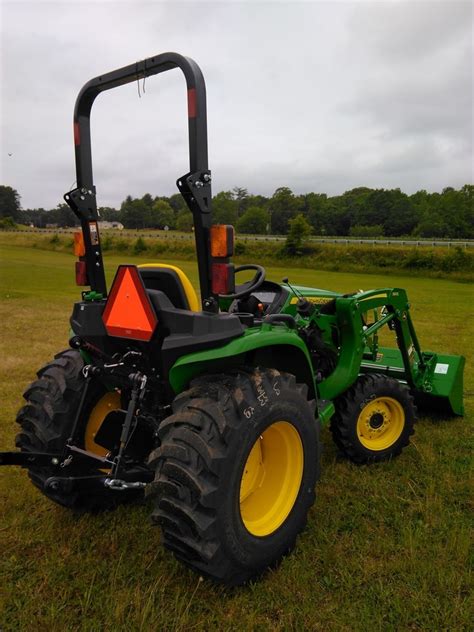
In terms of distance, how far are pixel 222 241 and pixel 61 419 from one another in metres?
1.55

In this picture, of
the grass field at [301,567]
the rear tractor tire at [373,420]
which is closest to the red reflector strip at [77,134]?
the grass field at [301,567]

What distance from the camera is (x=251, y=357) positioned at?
2.86 m

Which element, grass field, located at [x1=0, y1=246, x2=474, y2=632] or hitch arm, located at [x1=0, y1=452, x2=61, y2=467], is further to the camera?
hitch arm, located at [x1=0, y1=452, x2=61, y2=467]

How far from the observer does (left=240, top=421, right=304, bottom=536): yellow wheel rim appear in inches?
107

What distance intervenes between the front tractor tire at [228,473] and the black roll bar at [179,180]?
538mm

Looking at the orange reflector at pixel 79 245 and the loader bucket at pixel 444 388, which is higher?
the orange reflector at pixel 79 245

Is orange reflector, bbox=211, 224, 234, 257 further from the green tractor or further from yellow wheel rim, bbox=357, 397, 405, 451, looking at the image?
yellow wheel rim, bbox=357, 397, 405, 451

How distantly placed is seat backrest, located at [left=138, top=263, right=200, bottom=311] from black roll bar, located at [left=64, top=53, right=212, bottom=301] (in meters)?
0.23

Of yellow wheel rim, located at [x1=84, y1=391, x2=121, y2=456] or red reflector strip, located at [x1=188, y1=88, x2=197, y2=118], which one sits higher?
red reflector strip, located at [x1=188, y1=88, x2=197, y2=118]

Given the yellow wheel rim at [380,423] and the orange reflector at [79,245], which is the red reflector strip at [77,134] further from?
the yellow wheel rim at [380,423]

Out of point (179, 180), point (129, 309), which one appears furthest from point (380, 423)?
point (179, 180)

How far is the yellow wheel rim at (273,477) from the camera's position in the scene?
2.72m

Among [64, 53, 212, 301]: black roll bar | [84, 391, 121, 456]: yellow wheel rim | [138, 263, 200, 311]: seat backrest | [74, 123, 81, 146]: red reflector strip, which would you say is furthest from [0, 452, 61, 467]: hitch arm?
[74, 123, 81, 146]: red reflector strip

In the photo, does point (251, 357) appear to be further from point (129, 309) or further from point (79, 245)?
point (79, 245)
